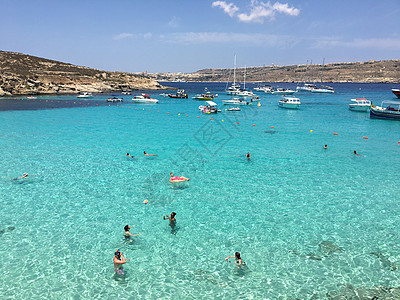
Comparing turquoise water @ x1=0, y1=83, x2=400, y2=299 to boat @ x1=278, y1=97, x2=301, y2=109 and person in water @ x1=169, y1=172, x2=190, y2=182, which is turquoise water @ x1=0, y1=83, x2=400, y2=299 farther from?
boat @ x1=278, y1=97, x2=301, y2=109

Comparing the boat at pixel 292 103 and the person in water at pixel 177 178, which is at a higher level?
the boat at pixel 292 103

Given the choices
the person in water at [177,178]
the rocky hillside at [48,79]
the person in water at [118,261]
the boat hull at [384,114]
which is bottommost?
the person in water at [118,261]

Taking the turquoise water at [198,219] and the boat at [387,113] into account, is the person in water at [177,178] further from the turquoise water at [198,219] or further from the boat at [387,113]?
the boat at [387,113]

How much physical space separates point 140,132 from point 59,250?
29.9 metres

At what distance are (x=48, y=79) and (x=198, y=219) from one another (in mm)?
108806

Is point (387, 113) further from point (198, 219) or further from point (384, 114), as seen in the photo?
point (198, 219)

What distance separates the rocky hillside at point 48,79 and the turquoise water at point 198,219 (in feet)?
241

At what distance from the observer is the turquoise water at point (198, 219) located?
11578 mm

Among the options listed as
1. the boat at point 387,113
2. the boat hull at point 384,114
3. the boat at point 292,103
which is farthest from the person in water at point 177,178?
the boat at point 292,103

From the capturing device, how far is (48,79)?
102438mm

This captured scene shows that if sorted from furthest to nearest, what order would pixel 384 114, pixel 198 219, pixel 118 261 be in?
pixel 384 114
pixel 198 219
pixel 118 261

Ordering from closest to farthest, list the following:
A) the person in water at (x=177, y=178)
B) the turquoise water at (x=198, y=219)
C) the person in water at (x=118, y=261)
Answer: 1. the turquoise water at (x=198, y=219)
2. the person in water at (x=118, y=261)
3. the person in water at (x=177, y=178)

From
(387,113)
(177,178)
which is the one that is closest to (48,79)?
(177,178)

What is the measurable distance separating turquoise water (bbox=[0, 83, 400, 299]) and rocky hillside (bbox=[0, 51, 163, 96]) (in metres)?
73.3
